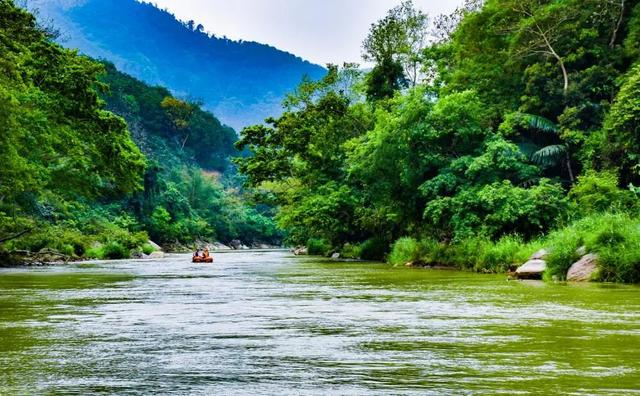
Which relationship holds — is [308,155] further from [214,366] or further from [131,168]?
[214,366]

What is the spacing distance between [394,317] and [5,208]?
28600 millimetres

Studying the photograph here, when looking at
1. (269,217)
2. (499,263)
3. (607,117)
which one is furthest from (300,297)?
(269,217)

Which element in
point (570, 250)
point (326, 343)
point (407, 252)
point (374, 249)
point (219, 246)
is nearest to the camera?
point (326, 343)

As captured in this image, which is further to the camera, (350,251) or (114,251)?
(114,251)

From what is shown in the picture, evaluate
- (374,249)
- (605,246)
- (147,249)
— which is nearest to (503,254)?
(605,246)

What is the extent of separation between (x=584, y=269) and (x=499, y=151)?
11356mm

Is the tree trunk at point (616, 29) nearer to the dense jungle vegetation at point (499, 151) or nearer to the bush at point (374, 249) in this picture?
the dense jungle vegetation at point (499, 151)

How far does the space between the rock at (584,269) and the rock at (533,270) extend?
3.48ft

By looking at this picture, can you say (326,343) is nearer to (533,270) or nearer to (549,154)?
(533,270)

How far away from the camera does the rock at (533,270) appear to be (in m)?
20.3

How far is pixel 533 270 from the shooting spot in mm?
20484

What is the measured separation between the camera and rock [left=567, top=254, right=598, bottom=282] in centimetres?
A: 1862

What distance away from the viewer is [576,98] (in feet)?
107

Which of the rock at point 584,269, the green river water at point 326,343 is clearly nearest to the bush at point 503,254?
the rock at point 584,269
